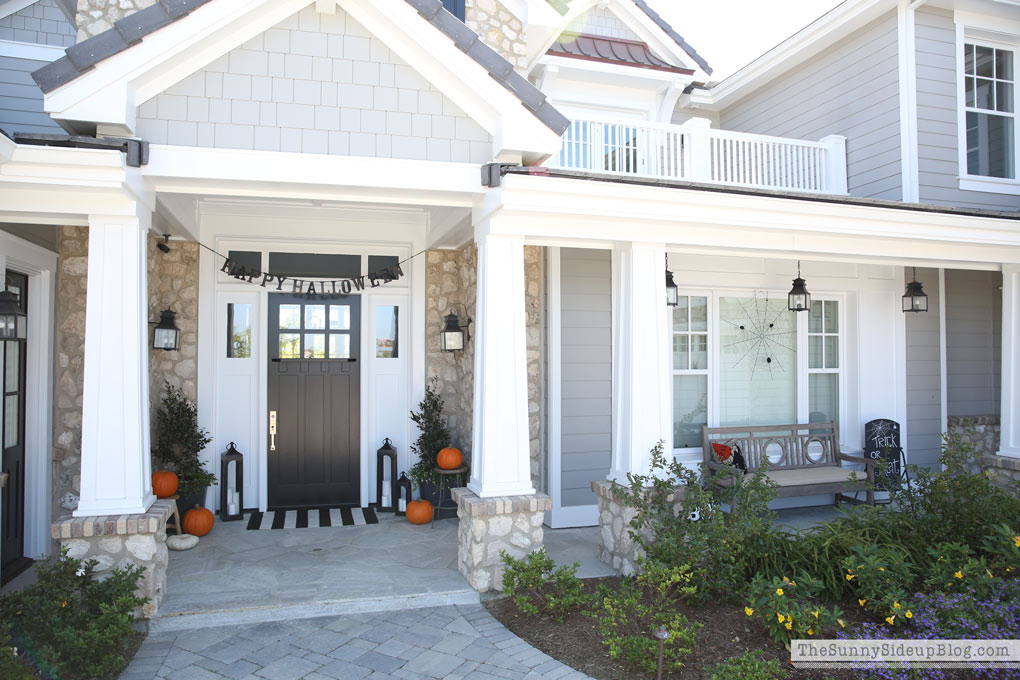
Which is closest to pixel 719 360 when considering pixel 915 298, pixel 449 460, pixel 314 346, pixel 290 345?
pixel 915 298

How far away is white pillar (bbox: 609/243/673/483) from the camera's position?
17.9 ft

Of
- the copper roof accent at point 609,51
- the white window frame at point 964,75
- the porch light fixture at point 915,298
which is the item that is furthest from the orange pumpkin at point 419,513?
the white window frame at point 964,75

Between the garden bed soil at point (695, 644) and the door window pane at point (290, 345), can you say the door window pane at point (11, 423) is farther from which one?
the garden bed soil at point (695, 644)

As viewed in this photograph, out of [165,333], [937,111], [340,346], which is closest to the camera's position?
[165,333]

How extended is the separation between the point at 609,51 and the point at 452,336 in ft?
13.9

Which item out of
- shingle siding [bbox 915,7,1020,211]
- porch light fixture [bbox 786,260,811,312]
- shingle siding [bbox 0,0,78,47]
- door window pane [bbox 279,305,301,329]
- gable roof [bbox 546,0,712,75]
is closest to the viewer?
shingle siding [bbox 0,0,78,47]

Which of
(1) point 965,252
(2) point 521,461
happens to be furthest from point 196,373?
(1) point 965,252

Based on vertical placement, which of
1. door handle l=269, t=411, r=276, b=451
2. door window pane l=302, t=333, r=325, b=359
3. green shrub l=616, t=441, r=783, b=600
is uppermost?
door window pane l=302, t=333, r=325, b=359

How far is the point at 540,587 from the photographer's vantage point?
15.6ft

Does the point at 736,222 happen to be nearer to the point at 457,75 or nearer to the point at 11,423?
the point at 457,75

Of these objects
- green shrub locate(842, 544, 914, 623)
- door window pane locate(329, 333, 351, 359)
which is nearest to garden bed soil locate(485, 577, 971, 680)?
green shrub locate(842, 544, 914, 623)

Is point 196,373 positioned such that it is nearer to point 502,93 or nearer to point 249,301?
point 249,301

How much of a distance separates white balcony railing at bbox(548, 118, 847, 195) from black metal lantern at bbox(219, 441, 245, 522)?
4327 mm

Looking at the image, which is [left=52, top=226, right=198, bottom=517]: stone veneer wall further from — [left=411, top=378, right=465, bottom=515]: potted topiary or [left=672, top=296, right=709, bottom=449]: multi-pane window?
[left=672, top=296, right=709, bottom=449]: multi-pane window
